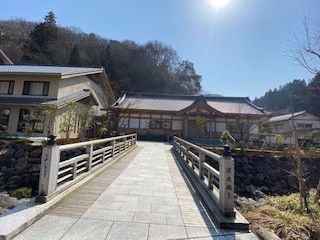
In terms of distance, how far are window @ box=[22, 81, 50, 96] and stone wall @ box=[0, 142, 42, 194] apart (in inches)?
249

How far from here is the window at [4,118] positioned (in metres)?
18.2

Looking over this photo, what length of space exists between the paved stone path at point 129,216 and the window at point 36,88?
601 inches

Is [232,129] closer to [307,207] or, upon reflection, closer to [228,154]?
[307,207]

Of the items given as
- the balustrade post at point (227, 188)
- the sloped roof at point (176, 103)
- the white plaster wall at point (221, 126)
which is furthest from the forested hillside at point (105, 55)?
the balustrade post at point (227, 188)

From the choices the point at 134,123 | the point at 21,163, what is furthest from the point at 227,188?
the point at 134,123

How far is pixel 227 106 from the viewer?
30.5m

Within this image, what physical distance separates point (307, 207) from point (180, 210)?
3386 mm

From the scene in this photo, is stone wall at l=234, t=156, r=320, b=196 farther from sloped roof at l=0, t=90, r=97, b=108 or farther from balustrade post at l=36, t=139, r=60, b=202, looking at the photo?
sloped roof at l=0, t=90, r=97, b=108

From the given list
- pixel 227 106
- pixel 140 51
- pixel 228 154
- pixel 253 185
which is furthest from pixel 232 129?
pixel 140 51

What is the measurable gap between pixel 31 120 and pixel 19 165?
573 cm

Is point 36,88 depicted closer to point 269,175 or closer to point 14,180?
point 14,180

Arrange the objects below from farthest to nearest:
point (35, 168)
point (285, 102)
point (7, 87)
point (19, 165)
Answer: point (285, 102)
point (7, 87)
point (19, 165)
point (35, 168)

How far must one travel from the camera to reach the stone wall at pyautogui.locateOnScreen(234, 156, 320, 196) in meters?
13.5

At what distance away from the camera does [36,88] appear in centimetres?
1939
